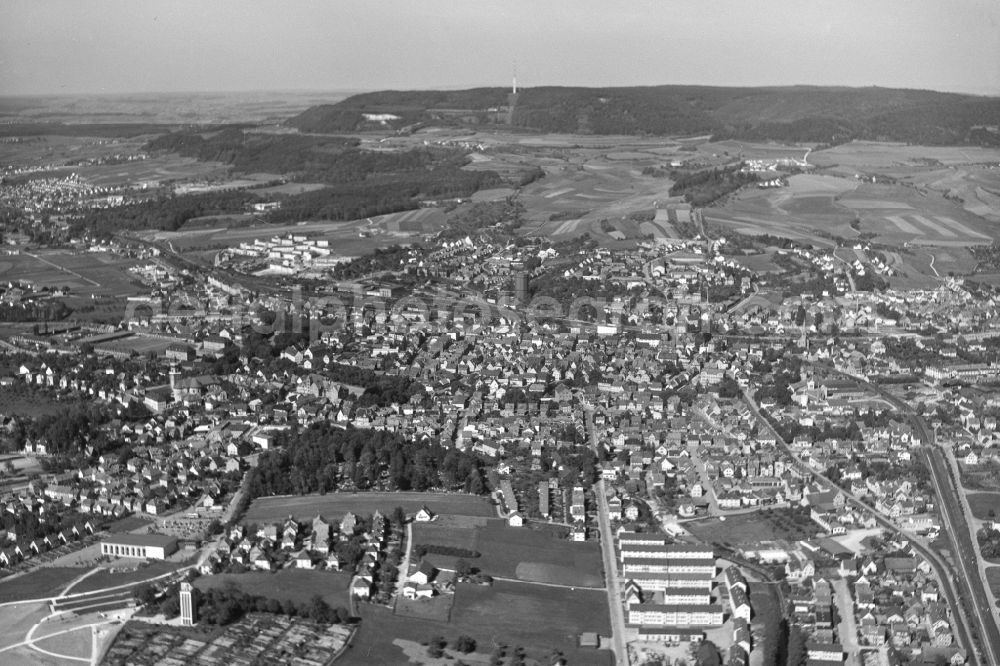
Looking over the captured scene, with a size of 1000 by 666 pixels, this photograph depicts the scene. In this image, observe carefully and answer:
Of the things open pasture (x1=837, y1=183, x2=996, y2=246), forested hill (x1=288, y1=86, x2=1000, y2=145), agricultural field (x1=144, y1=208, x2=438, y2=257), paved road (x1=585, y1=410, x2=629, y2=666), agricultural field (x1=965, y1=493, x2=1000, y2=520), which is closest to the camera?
paved road (x1=585, y1=410, x2=629, y2=666)

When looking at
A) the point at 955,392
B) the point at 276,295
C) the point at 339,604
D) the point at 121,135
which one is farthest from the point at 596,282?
the point at 121,135

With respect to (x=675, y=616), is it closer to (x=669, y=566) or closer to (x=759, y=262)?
(x=669, y=566)

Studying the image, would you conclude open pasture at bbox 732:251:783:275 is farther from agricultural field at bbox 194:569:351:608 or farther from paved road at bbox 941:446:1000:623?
agricultural field at bbox 194:569:351:608

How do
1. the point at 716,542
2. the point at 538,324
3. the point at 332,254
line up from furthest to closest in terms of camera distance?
the point at 332,254
the point at 538,324
the point at 716,542

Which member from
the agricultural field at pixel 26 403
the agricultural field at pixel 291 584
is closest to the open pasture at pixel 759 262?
the agricultural field at pixel 26 403

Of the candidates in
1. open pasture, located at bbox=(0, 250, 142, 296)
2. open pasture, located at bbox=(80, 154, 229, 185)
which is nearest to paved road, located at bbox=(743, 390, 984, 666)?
open pasture, located at bbox=(0, 250, 142, 296)

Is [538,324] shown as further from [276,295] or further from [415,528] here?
[415,528]

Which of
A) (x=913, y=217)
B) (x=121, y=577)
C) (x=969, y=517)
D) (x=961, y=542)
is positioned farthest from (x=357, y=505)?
(x=913, y=217)
